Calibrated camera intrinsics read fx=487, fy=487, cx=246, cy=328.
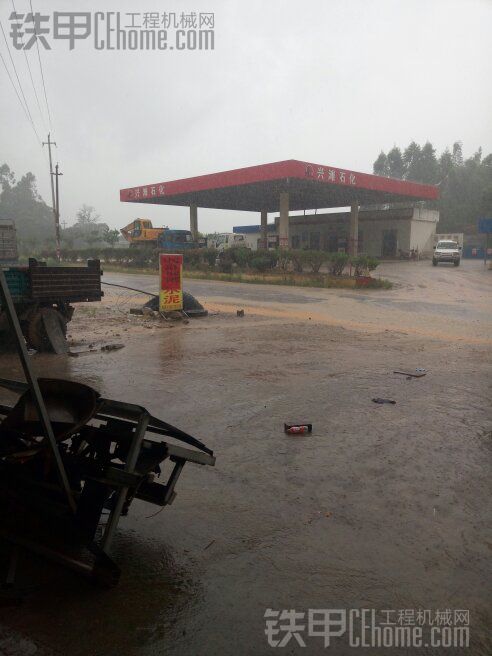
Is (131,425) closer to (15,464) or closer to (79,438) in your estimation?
(79,438)

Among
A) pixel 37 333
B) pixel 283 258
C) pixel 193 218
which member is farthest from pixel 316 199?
pixel 37 333

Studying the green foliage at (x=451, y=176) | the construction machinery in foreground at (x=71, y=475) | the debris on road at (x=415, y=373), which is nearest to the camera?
the construction machinery in foreground at (x=71, y=475)

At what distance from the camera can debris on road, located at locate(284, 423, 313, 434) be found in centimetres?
494

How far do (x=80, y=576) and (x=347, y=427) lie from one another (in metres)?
3.23

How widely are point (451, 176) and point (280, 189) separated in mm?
50457

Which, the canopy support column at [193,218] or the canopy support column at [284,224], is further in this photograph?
the canopy support column at [193,218]

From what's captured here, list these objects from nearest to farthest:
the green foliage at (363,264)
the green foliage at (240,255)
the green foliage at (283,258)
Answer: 1. the green foliage at (363,264)
2. the green foliage at (283,258)
3. the green foliage at (240,255)

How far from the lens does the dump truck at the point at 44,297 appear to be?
8578 millimetres

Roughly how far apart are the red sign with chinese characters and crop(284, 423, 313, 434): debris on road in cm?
806

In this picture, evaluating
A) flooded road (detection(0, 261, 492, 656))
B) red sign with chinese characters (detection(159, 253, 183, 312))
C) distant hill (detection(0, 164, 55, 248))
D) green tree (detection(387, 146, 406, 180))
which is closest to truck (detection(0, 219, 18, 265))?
red sign with chinese characters (detection(159, 253, 183, 312))

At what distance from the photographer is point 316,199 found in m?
39.3

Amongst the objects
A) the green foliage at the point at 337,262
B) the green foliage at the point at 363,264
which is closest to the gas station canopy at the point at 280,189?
the green foliage at the point at 337,262

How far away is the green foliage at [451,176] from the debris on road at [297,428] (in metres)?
59.1

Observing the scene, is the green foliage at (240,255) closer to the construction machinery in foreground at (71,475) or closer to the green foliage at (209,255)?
the green foliage at (209,255)
